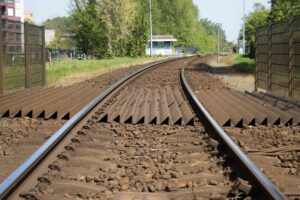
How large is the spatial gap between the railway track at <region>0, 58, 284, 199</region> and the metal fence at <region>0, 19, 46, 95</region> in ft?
18.5

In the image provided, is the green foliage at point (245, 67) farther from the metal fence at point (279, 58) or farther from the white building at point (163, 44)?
the white building at point (163, 44)

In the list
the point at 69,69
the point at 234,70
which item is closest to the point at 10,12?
the point at 69,69

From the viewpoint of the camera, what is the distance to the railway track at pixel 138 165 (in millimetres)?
4691

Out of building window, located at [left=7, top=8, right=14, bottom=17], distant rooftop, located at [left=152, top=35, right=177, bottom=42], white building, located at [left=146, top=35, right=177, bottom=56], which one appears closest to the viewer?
building window, located at [left=7, top=8, right=14, bottom=17]

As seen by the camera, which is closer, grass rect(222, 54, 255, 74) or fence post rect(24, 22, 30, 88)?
fence post rect(24, 22, 30, 88)

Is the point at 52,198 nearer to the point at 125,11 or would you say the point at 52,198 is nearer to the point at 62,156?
the point at 62,156

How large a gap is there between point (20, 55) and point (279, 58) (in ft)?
24.3

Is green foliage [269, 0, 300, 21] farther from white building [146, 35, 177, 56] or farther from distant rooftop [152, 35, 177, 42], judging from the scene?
white building [146, 35, 177, 56]

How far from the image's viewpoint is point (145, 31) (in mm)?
74500

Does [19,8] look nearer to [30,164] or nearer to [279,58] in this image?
[279,58]

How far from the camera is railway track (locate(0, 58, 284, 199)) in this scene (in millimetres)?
4691

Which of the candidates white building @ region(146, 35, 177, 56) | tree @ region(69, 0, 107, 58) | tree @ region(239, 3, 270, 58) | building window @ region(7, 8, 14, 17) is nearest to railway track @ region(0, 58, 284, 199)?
tree @ region(239, 3, 270, 58)

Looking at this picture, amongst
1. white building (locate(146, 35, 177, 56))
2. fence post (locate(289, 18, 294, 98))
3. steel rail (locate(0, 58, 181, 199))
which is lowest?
steel rail (locate(0, 58, 181, 199))

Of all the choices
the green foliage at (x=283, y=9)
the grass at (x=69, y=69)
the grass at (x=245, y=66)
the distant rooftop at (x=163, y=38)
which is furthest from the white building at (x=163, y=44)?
the green foliage at (x=283, y=9)
